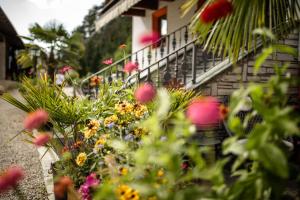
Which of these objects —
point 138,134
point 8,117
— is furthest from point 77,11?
point 138,134

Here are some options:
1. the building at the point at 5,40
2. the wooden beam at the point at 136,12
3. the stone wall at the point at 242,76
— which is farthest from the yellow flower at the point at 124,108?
the building at the point at 5,40

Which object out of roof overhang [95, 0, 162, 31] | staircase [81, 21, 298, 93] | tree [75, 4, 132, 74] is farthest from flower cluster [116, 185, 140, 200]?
tree [75, 4, 132, 74]

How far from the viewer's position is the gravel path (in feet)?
10.1

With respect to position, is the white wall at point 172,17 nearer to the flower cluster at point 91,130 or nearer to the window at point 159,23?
the window at point 159,23

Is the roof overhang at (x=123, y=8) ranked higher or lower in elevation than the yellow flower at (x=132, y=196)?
higher

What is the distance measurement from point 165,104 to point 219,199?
38 centimetres

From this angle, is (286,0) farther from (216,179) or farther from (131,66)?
(216,179)

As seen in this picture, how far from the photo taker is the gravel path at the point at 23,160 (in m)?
3.09

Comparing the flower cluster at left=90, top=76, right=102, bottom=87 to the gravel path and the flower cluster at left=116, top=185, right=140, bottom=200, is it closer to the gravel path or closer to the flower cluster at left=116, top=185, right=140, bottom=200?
the gravel path

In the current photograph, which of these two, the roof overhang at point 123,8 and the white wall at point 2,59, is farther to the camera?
the white wall at point 2,59

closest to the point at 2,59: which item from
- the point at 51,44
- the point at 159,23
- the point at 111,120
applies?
the point at 51,44

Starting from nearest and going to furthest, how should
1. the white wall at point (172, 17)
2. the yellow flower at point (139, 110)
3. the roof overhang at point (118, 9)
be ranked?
the yellow flower at point (139, 110) < the roof overhang at point (118, 9) < the white wall at point (172, 17)

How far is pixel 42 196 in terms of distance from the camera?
3039 mm

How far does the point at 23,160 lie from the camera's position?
424cm
